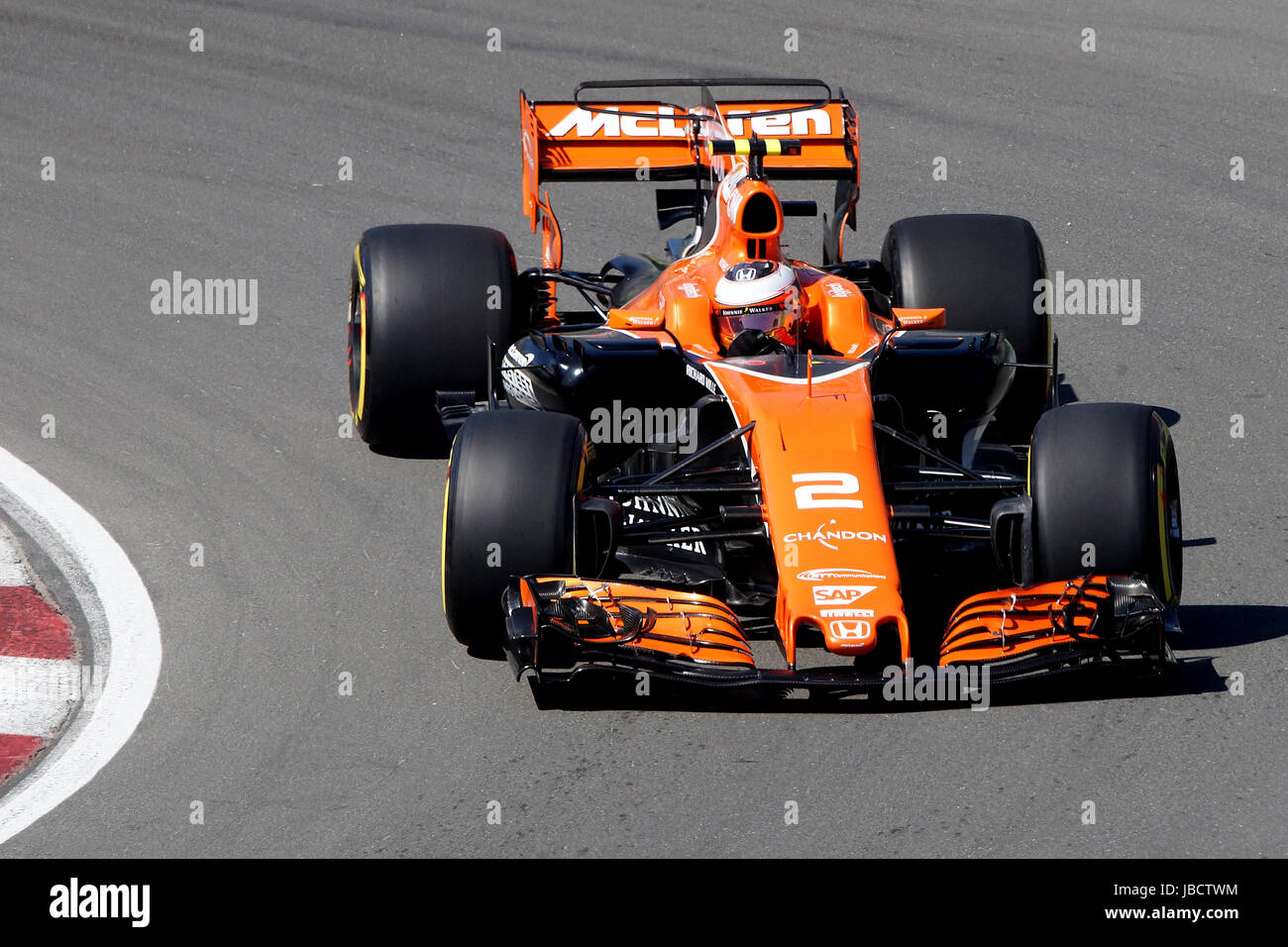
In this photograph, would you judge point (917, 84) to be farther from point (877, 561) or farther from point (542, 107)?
point (877, 561)

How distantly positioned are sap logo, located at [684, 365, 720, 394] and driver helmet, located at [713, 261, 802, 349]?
28 cm

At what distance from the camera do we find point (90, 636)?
7.86m

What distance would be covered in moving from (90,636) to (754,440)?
2684mm

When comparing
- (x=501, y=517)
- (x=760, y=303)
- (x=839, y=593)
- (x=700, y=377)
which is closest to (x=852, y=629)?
(x=839, y=593)

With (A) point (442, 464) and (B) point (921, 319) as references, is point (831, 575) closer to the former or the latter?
(B) point (921, 319)

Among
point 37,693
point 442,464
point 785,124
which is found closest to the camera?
point 37,693

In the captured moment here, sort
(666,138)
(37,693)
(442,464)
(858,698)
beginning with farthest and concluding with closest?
(666,138), (442,464), (37,693), (858,698)

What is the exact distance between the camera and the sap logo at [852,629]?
6.83 meters

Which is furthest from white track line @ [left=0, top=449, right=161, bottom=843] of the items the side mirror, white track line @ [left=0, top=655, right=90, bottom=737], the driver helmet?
the side mirror

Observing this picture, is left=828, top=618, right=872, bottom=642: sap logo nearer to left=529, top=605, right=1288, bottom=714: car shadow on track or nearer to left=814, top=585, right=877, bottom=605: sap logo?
left=814, top=585, right=877, bottom=605: sap logo

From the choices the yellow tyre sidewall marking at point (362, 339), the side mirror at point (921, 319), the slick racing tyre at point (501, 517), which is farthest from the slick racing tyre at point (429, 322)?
the slick racing tyre at point (501, 517)

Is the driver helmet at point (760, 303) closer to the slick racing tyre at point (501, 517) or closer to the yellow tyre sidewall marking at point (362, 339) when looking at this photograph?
the slick racing tyre at point (501, 517)

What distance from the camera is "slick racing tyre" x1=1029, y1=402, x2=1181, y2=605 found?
A: 722cm

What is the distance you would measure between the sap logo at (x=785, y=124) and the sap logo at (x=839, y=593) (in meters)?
3.97
